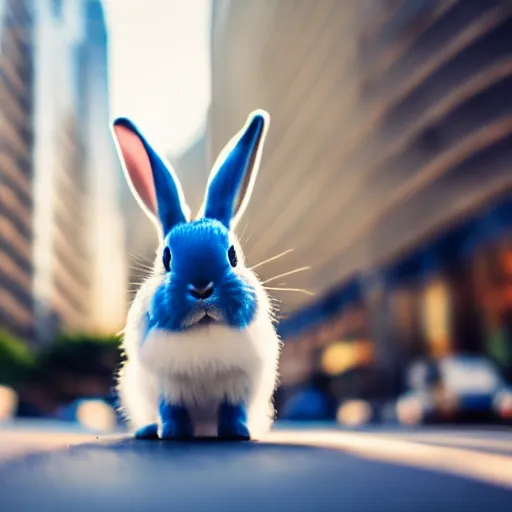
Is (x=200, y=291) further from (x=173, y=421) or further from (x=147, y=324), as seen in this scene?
(x=173, y=421)

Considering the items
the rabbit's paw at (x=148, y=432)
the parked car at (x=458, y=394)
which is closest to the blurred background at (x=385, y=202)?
the parked car at (x=458, y=394)

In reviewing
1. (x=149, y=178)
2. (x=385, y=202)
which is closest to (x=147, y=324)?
(x=149, y=178)

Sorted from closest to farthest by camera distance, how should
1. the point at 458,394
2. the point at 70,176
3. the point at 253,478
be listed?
the point at 253,478
the point at 458,394
the point at 70,176

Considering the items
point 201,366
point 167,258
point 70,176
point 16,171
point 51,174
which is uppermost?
point 70,176

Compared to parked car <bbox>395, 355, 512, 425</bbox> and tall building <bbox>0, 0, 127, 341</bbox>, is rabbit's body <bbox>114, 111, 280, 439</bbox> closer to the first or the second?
parked car <bbox>395, 355, 512, 425</bbox>

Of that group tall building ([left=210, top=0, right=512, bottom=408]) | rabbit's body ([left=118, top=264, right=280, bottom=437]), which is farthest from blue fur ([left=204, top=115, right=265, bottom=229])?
tall building ([left=210, top=0, right=512, bottom=408])

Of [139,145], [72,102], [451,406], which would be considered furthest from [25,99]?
[139,145]
